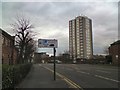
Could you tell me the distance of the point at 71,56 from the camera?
14712 cm

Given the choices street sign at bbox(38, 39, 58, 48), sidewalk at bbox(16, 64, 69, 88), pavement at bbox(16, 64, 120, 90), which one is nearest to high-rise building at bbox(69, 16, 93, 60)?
pavement at bbox(16, 64, 120, 90)

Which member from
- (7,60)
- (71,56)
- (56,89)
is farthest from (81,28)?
(56,89)

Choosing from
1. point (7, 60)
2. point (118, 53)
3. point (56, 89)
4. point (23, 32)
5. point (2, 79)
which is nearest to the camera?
point (2, 79)

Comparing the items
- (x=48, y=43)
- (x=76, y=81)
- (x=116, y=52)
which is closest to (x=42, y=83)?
(x=76, y=81)

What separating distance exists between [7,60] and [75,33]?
319 feet

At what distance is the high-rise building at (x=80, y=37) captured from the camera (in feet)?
453

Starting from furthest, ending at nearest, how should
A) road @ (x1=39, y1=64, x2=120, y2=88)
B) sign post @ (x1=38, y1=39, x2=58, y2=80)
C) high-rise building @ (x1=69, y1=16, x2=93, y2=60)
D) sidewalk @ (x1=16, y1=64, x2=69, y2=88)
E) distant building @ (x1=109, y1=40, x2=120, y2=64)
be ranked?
high-rise building @ (x1=69, y1=16, x2=93, y2=60) < distant building @ (x1=109, y1=40, x2=120, y2=64) < sign post @ (x1=38, y1=39, x2=58, y2=80) < road @ (x1=39, y1=64, x2=120, y2=88) < sidewalk @ (x1=16, y1=64, x2=69, y2=88)

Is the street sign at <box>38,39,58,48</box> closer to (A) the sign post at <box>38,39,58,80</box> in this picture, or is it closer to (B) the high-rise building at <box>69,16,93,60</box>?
(A) the sign post at <box>38,39,58,80</box>

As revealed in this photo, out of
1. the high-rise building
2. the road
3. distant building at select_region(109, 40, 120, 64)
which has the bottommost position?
the road

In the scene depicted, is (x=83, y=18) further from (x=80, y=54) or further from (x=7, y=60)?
(x=7, y=60)

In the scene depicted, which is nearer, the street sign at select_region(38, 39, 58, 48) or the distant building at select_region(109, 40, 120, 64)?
the street sign at select_region(38, 39, 58, 48)

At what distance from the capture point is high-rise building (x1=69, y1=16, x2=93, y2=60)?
138125mm

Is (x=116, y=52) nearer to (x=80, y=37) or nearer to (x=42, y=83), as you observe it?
(x=42, y=83)

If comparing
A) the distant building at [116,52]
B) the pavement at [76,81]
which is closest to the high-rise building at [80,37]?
the distant building at [116,52]
